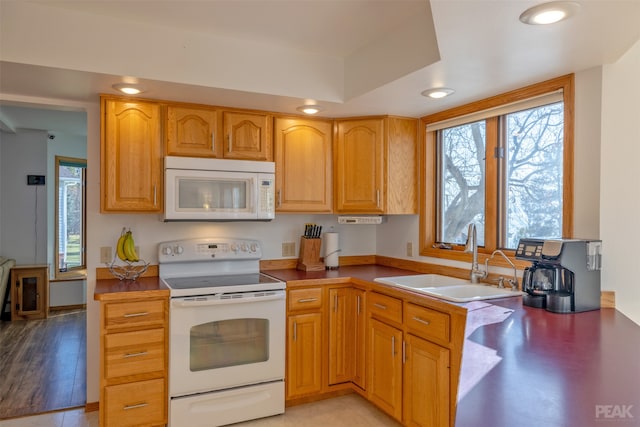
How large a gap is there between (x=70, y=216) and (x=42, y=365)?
9.56ft

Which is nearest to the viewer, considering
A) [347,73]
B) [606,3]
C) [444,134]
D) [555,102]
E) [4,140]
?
[606,3]

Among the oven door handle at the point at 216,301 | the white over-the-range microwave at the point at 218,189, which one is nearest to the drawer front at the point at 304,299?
the oven door handle at the point at 216,301

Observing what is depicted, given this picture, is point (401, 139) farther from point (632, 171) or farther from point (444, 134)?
point (632, 171)

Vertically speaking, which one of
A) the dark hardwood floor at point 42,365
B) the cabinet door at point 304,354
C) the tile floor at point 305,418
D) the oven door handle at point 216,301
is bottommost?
the tile floor at point 305,418

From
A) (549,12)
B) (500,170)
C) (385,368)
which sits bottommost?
(385,368)

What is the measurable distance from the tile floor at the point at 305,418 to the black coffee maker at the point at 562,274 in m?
1.29

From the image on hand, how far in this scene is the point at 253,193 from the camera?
3.06m

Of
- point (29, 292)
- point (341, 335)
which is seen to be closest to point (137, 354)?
point (341, 335)

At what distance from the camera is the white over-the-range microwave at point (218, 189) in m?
2.83

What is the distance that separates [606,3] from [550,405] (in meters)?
1.37

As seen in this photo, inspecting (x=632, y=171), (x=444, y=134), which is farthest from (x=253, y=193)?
(x=632, y=171)

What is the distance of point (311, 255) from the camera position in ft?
11.3

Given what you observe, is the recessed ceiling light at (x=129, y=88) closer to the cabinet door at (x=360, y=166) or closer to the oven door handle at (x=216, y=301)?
the oven door handle at (x=216, y=301)

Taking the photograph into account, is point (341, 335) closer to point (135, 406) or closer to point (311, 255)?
point (311, 255)
